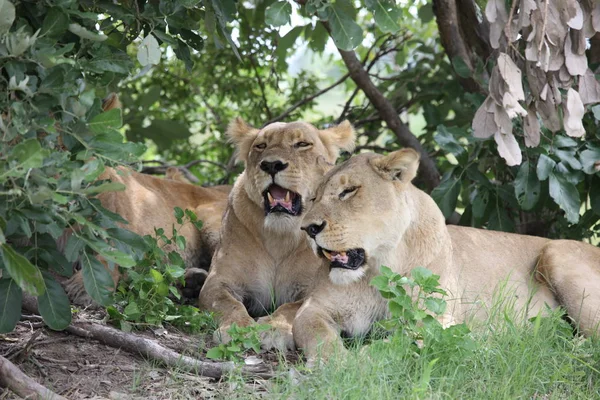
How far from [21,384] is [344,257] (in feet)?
5.20

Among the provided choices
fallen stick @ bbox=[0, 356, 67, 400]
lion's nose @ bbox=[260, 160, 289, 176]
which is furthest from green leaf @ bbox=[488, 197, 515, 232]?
fallen stick @ bbox=[0, 356, 67, 400]

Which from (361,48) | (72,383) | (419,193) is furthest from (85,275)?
(361,48)

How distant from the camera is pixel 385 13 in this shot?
4.21m

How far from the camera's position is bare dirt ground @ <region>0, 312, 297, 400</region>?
370 cm

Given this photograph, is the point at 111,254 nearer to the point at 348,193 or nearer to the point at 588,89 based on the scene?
the point at 348,193

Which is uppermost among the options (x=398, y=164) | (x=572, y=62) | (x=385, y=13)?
(x=385, y=13)

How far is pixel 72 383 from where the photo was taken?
12.3ft

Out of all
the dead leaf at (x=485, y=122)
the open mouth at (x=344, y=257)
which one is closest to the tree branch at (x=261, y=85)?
the open mouth at (x=344, y=257)

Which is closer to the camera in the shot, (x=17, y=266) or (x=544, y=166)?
(x=17, y=266)

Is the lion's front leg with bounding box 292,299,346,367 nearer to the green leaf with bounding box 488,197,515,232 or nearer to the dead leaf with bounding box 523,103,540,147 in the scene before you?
the dead leaf with bounding box 523,103,540,147

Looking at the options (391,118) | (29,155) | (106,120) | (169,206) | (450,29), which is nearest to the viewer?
(29,155)

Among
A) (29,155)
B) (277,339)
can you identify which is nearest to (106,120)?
(29,155)

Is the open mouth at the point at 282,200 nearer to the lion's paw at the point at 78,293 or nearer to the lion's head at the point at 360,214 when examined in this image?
the lion's head at the point at 360,214

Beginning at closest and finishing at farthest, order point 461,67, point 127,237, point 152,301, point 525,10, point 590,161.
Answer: point 127,237, point 525,10, point 152,301, point 590,161, point 461,67
